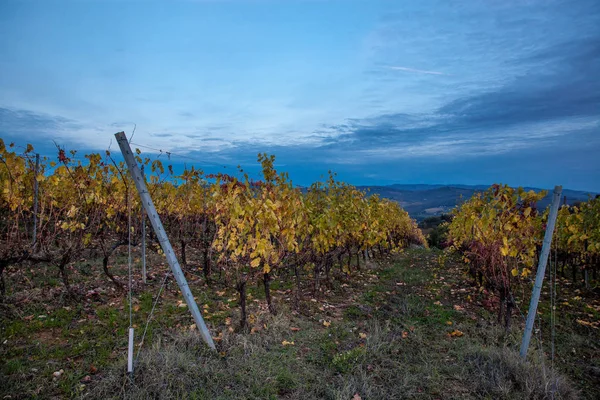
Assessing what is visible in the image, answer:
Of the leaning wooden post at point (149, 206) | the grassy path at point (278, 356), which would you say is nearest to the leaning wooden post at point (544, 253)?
the grassy path at point (278, 356)

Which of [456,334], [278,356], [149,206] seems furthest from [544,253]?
[149,206]

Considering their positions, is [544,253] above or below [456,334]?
above

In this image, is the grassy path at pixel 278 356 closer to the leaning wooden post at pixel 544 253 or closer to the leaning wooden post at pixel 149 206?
the leaning wooden post at pixel 544 253

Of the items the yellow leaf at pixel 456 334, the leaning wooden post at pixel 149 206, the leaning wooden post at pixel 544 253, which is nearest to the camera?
the leaning wooden post at pixel 149 206

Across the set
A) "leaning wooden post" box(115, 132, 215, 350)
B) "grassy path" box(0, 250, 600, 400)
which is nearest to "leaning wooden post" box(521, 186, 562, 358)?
"grassy path" box(0, 250, 600, 400)

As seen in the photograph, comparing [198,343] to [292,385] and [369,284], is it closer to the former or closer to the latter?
[292,385]

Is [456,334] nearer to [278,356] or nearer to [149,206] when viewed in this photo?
[278,356]

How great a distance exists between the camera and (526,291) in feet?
32.3

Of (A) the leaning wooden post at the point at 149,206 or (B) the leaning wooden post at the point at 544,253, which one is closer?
(A) the leaning wooden post at the point at 149,206

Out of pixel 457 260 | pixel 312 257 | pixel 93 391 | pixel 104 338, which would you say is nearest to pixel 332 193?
pixel 312 257

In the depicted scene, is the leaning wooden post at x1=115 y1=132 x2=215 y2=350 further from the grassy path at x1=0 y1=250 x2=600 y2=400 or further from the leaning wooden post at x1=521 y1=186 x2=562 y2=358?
the leaning wooden post at x1=521 y1=186 x2=562 y2=358

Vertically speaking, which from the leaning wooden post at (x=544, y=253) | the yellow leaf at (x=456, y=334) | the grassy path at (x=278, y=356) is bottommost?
the yellow leaf at (x=456, y=334)

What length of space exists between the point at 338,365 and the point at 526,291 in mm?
7849

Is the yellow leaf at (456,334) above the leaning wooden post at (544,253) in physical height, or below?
below
